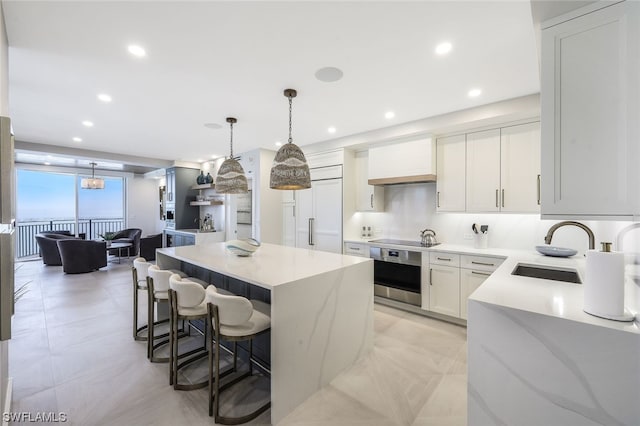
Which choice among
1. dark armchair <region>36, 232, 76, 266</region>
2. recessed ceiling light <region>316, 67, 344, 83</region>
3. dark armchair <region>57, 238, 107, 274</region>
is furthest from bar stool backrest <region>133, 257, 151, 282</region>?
dark armchair <region>36, 232, 76, 266</region>

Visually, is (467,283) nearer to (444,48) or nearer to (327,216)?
(327,216)

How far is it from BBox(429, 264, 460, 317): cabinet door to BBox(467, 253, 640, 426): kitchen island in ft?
6.27

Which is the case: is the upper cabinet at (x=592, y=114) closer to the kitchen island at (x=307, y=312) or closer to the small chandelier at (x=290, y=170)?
the kitchen island at (x=307, y=312)

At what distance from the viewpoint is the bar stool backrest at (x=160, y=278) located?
7.77 ft

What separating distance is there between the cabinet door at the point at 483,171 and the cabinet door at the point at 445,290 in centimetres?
87

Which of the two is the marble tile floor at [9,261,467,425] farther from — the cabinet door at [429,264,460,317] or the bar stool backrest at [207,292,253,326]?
the bar stool backrest at [207,292,253,326]

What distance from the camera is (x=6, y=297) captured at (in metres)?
1.28

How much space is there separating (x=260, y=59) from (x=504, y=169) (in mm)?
3017

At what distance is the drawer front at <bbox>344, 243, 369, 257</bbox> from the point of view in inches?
163

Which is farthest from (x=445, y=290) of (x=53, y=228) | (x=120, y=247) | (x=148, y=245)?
(x=53, y=228)

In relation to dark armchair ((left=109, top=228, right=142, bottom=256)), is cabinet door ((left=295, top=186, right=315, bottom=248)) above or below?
above

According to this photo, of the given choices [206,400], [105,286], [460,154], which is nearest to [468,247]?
[460,154]

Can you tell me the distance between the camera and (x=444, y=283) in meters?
3.39

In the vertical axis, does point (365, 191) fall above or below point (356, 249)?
above
